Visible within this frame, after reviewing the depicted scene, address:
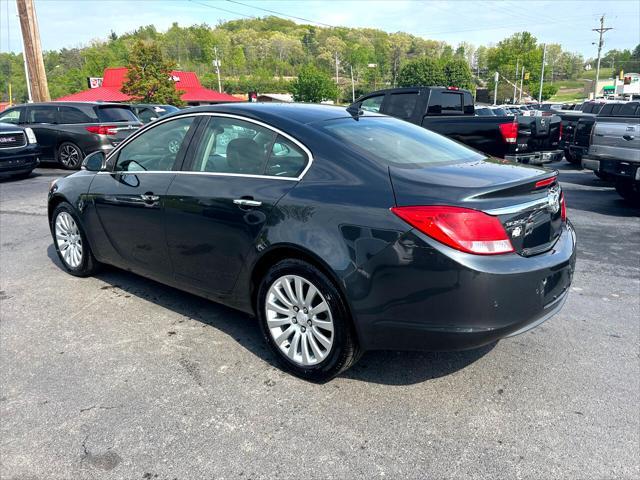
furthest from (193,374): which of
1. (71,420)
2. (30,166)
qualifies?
(30,166)

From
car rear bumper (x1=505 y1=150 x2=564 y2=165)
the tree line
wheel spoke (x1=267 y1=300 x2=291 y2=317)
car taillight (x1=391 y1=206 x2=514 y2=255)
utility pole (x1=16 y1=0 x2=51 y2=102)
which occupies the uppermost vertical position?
the tree line

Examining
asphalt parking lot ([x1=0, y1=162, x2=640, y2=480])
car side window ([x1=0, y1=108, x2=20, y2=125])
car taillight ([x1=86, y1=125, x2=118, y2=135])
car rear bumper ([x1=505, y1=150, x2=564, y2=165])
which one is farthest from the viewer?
car side window ([x1=0, y1=108, x2=20, y2=125])

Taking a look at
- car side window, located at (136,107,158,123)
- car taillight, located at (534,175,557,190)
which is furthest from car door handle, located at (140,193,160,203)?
car side window, located at (136,107,158,123)

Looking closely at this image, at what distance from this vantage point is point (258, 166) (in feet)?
Answer: 11.1

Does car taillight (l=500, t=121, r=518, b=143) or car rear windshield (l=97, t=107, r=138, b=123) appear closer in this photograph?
car taillight (l=500, t=121, r=518, b=143)

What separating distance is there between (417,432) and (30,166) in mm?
11762

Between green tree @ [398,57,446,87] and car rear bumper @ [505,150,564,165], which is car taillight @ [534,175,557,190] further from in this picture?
green tree @ [398,57,446,87]

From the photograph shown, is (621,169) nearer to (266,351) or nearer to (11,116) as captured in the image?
(266,351)

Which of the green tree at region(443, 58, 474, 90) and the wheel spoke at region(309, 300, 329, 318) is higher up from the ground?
the green tree at region(443, 58, 474, 90)

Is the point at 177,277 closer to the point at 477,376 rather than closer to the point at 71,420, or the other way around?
the point at 71,420

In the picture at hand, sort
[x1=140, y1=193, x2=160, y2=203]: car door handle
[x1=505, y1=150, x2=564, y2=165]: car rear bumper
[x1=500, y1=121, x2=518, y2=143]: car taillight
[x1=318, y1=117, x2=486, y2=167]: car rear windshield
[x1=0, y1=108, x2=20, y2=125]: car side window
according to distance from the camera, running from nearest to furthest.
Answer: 1. [x1=318, y1=117, x2=486, y2=167]: car rear windshield
2. [x1=140, y1=193, x2=160, y2=203]: car door handle
3. [x1=500, y1=121, x2=518, y2=143]: car taillight
4. [x1=505, y1=150, x2=564, y2=165]: car rear bumper
5. [x1=0, y1=108, x2=20, y2=125]: car side window

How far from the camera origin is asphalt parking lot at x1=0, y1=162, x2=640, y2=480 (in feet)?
8.17

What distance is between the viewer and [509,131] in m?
9.84

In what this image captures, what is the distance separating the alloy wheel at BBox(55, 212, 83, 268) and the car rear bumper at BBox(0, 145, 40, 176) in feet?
24.4
